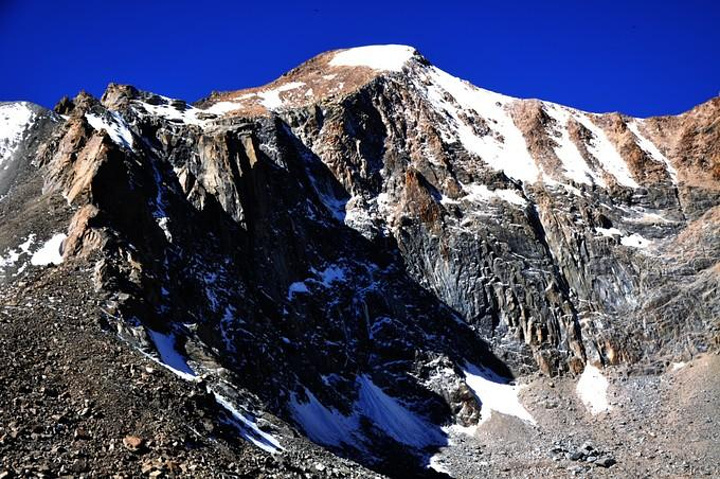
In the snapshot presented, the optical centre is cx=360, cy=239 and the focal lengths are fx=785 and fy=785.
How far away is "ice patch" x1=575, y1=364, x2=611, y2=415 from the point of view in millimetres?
84688

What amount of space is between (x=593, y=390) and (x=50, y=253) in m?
61.6

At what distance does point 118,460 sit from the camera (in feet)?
91.3

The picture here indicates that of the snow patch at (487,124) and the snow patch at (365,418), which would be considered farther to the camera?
the snow patch at (487,124)

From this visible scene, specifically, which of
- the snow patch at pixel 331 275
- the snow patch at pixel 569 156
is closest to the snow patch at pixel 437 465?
the snow patch at pixel 331 275

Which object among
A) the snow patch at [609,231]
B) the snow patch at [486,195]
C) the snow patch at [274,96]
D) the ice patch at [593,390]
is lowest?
the ice patch at [593,390]

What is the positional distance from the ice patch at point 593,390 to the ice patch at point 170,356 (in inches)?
2059

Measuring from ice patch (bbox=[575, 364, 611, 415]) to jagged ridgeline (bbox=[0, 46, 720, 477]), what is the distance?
1.71m

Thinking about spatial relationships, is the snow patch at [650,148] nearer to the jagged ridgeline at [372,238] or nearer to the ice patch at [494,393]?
the jagged ridgeline at [372,238]

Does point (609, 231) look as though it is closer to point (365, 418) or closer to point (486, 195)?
point (486, 195)

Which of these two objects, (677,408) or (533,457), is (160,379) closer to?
(533,457)

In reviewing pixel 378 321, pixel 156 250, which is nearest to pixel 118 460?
pixel 156 250

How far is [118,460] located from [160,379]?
1019 cm

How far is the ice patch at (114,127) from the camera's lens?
239 ft

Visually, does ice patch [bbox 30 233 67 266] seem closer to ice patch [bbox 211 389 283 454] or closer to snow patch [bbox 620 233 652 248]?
ice patch [bbox 211 389 283 454]
